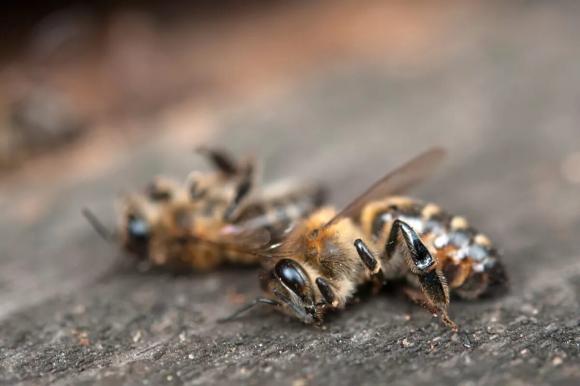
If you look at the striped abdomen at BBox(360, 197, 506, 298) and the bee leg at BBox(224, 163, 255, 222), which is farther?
the bee leg at BBox(224, 163, 255, 222)

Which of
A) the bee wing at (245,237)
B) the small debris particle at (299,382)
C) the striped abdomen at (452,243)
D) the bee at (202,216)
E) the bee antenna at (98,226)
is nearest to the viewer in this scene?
the small debris particle at (299,382)

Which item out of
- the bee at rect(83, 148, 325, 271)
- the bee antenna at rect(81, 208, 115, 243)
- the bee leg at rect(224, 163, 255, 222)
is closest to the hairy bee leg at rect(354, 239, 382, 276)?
the bee at rect(83, 148, 325, 271)

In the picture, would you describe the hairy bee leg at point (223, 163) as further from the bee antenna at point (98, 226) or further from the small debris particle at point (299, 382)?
the small debris particle at point (299, 382)

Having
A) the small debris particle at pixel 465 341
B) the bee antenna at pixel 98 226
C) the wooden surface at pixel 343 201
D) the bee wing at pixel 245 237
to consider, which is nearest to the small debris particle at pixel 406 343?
the wooden surface at pixel 343 201

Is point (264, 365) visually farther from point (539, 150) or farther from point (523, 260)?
point (539, 150)

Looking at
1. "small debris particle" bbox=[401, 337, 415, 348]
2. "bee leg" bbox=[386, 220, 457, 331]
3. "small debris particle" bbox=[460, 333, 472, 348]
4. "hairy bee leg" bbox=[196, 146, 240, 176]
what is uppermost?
"hairy bee leg" bbox=[196, 146, 240, 176]

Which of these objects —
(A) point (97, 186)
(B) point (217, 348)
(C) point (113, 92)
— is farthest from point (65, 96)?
(B) point (217, 348)

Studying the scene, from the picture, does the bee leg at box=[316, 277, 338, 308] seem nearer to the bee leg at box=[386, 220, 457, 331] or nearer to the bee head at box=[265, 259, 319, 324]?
the bee head at box=[265, 259, 319, 324]
